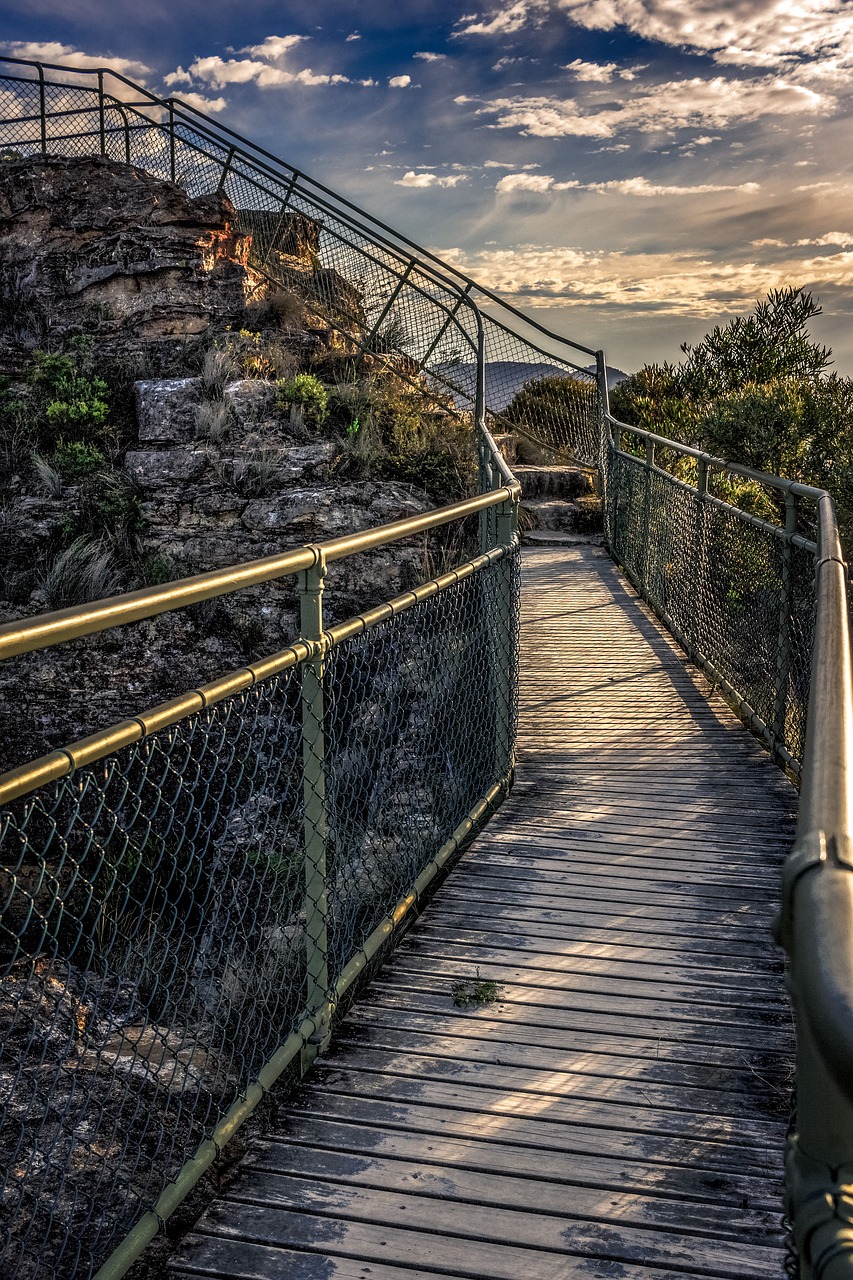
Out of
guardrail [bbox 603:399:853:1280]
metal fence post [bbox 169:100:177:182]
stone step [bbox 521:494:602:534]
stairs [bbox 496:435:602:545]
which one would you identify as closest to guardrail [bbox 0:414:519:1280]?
guardrail [bbox 603:399:853:1280]

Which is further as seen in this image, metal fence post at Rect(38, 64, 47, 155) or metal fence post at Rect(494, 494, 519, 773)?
metal fence post at Rect(38, 64, 47, 155)

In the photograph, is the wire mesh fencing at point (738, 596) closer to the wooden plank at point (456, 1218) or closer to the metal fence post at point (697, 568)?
the metal fence post at point (697, 568)

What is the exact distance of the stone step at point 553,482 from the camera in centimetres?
1455

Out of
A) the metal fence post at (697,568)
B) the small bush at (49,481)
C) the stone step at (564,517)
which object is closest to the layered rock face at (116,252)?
the small bush at (49,481)

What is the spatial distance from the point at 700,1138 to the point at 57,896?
1.90 m

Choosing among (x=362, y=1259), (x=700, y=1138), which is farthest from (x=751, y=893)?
(x=362, y=1259)

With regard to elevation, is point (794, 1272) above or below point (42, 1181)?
above

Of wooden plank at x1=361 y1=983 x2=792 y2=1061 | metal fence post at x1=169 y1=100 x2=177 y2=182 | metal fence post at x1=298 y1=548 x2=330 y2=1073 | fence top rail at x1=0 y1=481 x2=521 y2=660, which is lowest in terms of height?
wooden plank at x1=361 y1=983 x2=792 y2=1061

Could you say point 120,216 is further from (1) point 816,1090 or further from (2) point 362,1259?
(1) point 816,1090

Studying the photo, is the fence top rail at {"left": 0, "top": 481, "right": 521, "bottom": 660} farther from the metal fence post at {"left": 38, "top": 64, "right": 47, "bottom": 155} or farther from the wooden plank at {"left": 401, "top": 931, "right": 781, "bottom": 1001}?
the metal fence post at {"left": 38, "top": 64, "right": 47, "bottom": 155}

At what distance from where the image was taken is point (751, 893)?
4.16 meters

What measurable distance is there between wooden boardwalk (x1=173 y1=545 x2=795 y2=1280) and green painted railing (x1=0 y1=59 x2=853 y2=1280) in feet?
0.69

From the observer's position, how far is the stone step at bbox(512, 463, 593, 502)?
14555mm

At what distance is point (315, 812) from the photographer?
9.59ft
